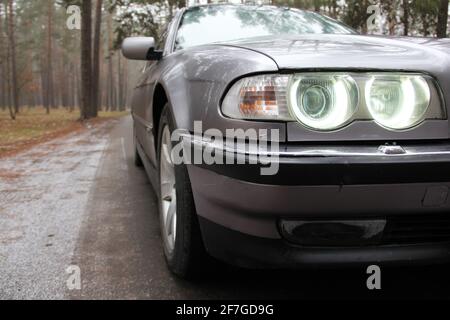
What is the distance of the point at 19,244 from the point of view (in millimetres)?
2773

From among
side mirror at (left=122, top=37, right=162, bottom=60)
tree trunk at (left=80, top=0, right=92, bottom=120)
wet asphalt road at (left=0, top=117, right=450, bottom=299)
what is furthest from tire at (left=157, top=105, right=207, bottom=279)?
tree trunk at (left=80, top=0, right=92, bottom=120)

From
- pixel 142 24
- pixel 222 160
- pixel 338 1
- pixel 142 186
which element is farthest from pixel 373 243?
pixel 142 24

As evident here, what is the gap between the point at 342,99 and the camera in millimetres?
1653

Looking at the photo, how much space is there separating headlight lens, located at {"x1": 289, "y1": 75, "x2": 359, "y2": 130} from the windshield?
4.70 feet

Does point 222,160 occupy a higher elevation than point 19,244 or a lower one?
higher

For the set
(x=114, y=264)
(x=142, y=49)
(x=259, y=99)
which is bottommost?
(x=114, y=264)

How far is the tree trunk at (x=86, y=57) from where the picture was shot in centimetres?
1697

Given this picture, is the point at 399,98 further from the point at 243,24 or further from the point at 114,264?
the point at 243,24

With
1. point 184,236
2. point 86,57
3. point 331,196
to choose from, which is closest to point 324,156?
point 331,196

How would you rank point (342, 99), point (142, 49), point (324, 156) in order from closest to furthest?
point (324, 156) < point (342, 99) < point (142, 49)

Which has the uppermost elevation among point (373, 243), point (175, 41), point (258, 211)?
point (175, 41)

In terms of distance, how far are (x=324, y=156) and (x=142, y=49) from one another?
201cm
